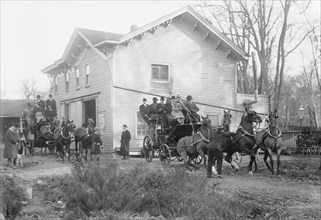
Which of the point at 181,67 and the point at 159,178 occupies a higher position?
the point at 181,67

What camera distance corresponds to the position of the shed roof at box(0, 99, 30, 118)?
5234cm

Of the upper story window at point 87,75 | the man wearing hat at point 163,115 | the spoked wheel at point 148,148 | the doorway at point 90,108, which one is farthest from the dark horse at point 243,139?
the doorway at point 90,108

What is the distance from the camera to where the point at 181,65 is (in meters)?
26.9

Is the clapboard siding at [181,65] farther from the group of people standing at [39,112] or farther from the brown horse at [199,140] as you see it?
the brown horse at [199,140]

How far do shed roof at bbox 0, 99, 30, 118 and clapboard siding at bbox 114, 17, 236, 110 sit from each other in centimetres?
2978

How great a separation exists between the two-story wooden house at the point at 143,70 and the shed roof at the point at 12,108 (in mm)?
23975

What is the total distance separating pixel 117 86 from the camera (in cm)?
2447

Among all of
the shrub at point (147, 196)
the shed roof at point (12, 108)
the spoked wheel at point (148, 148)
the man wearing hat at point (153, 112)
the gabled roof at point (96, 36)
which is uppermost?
the gabled roof at point (96, 36)

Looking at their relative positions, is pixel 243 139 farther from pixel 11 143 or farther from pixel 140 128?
pixel 140 128

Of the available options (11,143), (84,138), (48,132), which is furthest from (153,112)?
(48,132)

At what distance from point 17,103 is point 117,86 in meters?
37.0

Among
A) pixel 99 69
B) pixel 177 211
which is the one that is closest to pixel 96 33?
pixel 99 69

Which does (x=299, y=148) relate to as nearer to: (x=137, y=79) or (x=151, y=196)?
(x=137, y=79)

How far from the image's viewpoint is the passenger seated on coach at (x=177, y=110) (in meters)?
17.5
